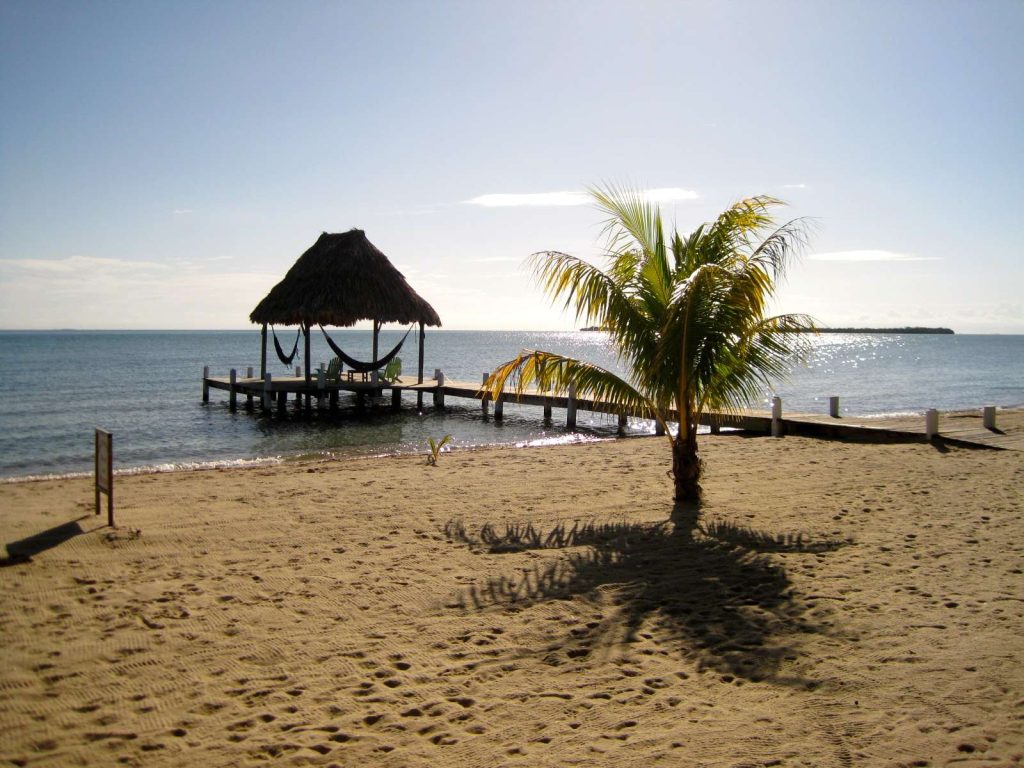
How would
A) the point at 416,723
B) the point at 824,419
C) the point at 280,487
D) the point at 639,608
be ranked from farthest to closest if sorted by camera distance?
the point at 824,419 < the point at 280,487 < the point at 639,608 < the point at 416,723

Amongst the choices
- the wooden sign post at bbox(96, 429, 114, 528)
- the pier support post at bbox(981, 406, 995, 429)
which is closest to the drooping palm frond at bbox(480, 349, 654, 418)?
the wooden sign post at bbox(96, 429, 114, 528)

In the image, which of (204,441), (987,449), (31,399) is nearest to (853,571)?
(987,449)

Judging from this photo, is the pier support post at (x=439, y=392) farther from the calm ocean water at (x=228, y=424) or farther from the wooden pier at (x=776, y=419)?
the calm ocean water at (x=228, y=424)

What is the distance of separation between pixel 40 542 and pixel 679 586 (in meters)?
5.41

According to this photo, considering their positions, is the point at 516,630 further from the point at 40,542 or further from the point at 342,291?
the point at 342,291

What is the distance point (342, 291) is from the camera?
861 inches

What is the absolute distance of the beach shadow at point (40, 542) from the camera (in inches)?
235

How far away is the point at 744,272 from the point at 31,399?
91.6 feet

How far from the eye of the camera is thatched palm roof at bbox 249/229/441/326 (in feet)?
71.5

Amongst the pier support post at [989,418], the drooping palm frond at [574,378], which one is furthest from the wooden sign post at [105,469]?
the pier support post at [989,418]

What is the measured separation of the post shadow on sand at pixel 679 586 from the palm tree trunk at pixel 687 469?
21.0 inches

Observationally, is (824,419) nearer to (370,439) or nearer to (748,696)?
(370,439)

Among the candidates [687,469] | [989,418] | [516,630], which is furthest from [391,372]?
[516,630]

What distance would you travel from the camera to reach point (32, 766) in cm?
308
